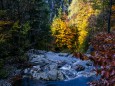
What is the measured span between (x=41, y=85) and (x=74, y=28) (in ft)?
76.9

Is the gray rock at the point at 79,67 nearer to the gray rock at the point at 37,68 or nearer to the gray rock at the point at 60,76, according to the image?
the gray rock at the point at 60,76

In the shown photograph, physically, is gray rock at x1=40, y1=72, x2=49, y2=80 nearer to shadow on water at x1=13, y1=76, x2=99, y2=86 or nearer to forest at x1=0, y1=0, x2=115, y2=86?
forest at x1=0, y1=0, x2=115, y2=86

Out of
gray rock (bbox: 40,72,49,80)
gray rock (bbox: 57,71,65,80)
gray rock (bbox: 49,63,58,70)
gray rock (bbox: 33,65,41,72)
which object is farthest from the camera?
gray rock (bbox: 49,63,58,70)

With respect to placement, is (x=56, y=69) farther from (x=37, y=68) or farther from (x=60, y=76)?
(x=37, y=68)

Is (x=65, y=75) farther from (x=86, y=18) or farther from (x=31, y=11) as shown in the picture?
(x=86, y=18)

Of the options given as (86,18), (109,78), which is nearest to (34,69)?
(109,78)

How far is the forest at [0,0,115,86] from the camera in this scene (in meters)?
5.72

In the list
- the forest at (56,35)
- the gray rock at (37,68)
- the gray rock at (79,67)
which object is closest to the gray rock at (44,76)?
the forest at (56,35)

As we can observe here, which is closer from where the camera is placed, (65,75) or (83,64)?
(65,75)

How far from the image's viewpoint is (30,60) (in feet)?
72.9

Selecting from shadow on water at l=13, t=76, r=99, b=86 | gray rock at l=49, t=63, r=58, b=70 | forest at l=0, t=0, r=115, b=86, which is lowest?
shadow on water at l=13, t=76, r=99, b=86

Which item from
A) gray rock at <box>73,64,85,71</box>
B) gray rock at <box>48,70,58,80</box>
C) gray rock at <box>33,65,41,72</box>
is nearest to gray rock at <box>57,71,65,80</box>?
gray rock at <box>48,70,58,80</box>

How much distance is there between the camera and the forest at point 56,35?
5.72 meters

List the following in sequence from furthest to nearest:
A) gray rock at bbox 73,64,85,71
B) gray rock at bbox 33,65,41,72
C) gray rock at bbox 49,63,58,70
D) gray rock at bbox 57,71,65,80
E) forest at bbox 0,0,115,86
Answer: gray rock at bbox 73,64,85,71
gray rock at bbox 49,63,58,70
gray rock at bbox 33,65,41,72
gray rock at bbox 57,71,65,80
forest at bbox 0,0,115,86
